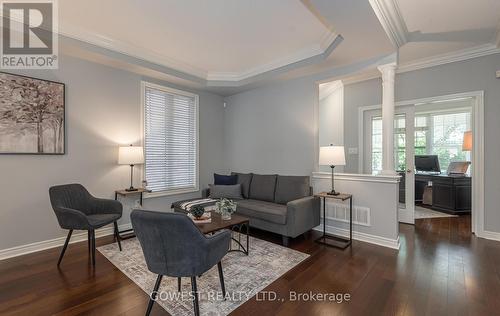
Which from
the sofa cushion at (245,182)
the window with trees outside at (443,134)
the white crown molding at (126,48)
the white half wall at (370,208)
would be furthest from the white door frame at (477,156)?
the white crown molding at (126,48)

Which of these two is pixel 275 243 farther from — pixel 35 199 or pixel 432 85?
pixel 432 85

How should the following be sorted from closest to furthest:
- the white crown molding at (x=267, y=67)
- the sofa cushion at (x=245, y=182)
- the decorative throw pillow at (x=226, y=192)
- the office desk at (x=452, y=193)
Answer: the white crown molding at (x=267, y=67) < the decorative throw pillow at (x=226, y=192) < the sofa cushion at (x=245, y=182) < the office desk at (x=452, y=193)

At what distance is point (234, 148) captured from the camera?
537 centimetres

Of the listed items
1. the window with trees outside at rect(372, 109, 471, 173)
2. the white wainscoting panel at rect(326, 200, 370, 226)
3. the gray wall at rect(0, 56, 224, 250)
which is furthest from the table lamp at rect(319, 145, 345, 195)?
the window with trees outside at rect(372, 109, 471, 173)

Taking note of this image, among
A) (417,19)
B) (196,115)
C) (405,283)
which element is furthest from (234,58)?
(405,283)

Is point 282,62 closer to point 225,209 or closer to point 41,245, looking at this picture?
point 225,209

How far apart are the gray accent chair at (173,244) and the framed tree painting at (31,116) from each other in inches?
93.4

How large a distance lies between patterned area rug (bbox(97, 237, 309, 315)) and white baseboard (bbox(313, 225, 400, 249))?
1.09 m

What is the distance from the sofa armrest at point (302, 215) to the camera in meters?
3.25

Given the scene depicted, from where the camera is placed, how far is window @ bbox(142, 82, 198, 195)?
428cm

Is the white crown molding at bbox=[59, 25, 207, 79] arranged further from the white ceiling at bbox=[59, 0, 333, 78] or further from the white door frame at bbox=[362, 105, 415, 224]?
the white door frame at bbox=[362, 105, 415, 224]

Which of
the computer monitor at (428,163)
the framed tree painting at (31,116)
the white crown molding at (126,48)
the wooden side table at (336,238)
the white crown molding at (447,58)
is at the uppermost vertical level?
the white crown molding at (126,48)

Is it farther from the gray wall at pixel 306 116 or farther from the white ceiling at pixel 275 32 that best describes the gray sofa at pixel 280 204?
the white ceiling at pixel 275 32

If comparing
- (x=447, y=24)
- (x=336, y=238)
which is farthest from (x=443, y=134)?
(x=336, y=238)
